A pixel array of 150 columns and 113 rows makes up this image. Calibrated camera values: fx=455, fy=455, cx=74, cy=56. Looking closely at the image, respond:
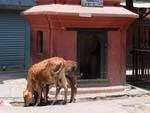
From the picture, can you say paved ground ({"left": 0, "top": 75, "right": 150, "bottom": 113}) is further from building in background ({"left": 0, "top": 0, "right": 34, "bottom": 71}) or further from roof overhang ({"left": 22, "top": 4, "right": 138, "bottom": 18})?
building in background ({"left": 0, "top": 0, "right": 34, "bottom": 71})

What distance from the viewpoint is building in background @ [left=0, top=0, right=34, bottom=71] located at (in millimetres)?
18266

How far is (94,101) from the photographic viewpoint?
40.6 feet

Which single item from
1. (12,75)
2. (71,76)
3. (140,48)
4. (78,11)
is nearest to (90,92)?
(71,76)

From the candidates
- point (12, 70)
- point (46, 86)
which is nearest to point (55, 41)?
point (46, 86)

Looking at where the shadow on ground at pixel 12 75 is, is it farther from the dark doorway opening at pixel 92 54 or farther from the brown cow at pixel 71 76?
the brown cow at pixel 71 76

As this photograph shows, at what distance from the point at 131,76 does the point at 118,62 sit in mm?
2766

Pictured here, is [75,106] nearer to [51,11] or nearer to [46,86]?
[46,86]

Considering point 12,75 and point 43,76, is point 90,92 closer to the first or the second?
point 43,76

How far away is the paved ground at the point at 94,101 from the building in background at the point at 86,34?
0.50 meters

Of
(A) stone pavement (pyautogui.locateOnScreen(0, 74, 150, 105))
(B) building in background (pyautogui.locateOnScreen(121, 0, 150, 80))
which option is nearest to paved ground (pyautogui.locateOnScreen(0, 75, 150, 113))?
(A) stone pavement (pyautogui.locateOnScreen(0, 74, 150, 105))

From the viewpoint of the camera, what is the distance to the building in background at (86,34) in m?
12.7

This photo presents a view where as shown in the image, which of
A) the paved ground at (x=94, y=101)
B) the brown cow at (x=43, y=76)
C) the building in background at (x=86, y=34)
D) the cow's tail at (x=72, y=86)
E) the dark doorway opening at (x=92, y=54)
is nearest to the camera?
the paved ground at (x=94, y=101)

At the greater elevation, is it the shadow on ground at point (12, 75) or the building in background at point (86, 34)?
the building in background at point (86, 34)

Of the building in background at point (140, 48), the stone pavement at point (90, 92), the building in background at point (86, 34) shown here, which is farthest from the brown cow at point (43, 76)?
the building in background at point (140, 48)
